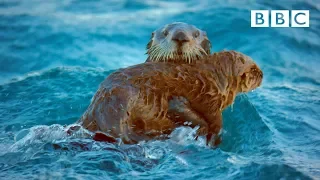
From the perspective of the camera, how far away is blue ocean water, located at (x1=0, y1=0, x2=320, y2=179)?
4.74 m

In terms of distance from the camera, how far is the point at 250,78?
5.68 meters

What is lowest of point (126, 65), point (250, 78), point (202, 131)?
point (202, 131)

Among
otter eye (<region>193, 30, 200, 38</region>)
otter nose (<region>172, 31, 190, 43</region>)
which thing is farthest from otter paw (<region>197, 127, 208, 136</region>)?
otter eye (<region>193, 30, 200, 38</region>)

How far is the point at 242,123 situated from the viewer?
21.6 ft

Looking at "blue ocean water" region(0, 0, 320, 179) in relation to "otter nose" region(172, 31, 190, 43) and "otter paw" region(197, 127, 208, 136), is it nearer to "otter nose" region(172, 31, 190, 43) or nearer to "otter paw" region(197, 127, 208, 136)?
"otter paw" region(197, 127, 208, 136)

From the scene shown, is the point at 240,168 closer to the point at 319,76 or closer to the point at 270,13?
the point at 319,76

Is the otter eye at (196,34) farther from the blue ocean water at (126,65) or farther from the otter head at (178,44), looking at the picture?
the blue ocean water at (126,65)

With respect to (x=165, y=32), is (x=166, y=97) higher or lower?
lower

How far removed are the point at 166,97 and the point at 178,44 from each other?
24.8 inches

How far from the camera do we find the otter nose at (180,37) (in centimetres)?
553

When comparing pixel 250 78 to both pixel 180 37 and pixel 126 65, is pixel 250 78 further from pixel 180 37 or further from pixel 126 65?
pixel 126 65

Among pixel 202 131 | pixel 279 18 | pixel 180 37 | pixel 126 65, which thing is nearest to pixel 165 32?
pixel 180 37

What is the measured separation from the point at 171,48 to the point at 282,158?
1457mm

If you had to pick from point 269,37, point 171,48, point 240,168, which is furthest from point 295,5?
point 240,168
